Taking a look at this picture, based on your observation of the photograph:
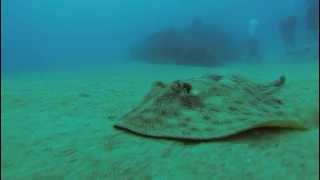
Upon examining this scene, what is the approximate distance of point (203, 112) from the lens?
3.70 meters

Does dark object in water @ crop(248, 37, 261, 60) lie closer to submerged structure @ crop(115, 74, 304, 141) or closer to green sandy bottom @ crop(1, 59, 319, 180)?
green sandy bottom @ crop(1, 59, 319, 180)

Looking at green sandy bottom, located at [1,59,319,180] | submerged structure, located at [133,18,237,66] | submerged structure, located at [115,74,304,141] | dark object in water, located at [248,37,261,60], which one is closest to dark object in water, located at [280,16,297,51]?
dark object in water, located at [248,37,261,60]

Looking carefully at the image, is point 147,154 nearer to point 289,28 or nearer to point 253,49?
point 289,28

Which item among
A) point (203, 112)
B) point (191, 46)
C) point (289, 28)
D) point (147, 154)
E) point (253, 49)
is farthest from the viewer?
point (253, 49)

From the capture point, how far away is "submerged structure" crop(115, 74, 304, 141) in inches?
134

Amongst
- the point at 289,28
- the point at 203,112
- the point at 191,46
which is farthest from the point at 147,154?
the point at 289,28

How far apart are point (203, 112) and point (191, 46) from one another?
14054mm

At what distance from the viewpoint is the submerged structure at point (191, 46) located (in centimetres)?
1697

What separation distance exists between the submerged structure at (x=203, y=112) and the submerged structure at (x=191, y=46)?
470 inches

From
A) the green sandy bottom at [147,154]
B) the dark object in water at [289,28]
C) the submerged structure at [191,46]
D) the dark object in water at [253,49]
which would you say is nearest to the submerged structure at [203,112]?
the green sandy bottom at [147,154]

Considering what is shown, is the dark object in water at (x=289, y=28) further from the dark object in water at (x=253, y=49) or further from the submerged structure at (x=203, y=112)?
the submerged structure at (x=203, y=112)

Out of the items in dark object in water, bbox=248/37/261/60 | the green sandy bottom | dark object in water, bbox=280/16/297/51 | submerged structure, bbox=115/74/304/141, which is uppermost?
dark object in water, bbox=280/16/297/51

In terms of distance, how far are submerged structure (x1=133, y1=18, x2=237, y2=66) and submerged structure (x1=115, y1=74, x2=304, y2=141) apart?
470 inches

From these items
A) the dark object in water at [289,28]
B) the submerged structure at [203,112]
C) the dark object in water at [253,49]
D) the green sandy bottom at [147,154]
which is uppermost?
the dark object in water at [289,28]
